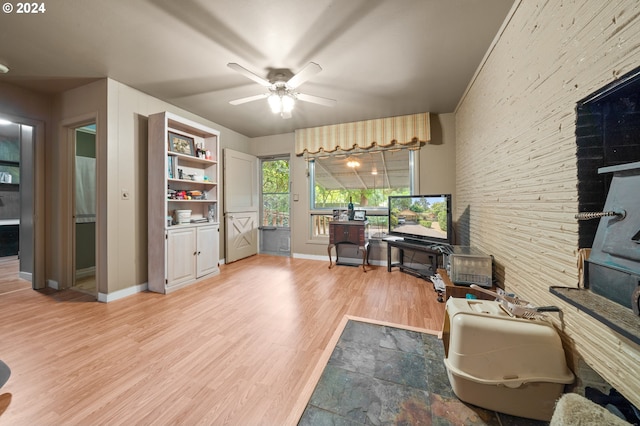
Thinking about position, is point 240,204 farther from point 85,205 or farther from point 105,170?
point 85,205

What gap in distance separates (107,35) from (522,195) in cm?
360

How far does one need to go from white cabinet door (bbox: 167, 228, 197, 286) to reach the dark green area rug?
91.5 inches

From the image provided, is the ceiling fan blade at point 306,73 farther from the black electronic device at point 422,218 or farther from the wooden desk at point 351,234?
the wooden desk at point 351,234

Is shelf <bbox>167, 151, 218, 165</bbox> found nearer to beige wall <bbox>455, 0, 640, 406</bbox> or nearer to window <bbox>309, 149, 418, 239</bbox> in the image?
window <bbox>309, 149, 418, 239</bbox>

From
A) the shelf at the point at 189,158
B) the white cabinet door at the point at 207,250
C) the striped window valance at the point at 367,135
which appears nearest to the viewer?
the shelf at the point at 189,158

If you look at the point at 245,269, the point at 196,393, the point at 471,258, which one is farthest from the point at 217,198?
the point at 471,258

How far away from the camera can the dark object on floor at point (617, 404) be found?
32.6 inches

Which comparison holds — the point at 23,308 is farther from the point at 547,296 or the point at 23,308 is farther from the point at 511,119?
the point at 511,119

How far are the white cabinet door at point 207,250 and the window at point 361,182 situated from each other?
185cm

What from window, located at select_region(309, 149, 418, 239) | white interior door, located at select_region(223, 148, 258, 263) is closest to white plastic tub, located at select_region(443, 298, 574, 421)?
window, located at select_region(309, 149, 418, 239)

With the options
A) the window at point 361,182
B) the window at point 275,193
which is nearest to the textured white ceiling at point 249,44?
the window at point 361,182

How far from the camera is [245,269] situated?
3881mm

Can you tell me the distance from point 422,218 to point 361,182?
1427 mm

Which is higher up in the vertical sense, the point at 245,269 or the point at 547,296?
the point at 547,296
